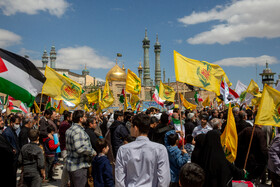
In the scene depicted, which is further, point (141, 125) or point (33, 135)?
point (33, 135)

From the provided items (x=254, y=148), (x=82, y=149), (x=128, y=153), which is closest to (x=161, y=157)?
(x=128, y=153)

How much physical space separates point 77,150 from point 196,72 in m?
2.55

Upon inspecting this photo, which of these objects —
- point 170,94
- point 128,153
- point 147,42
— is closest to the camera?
point 128,153

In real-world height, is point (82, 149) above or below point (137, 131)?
below

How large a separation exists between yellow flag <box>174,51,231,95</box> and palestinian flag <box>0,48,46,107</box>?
2.40 m

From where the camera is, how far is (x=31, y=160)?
14.9 feet

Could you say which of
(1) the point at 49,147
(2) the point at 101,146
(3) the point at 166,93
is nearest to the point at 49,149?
(1) the point at 49,147

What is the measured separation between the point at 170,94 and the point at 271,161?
9.29 metres

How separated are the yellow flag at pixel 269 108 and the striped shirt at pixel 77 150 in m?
2.85

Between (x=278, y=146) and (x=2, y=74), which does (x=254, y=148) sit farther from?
(x=2, y=74)

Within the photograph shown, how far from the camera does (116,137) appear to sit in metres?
5.76

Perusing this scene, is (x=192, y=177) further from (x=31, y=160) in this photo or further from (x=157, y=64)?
(x=157, y=64)

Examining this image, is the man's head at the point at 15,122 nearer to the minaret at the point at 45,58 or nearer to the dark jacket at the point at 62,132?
the dark jacket at the point at 62,132

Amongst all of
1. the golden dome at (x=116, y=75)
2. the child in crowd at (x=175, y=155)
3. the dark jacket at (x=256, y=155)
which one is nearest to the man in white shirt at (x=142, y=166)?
the child in crowd at (x=175, y=155)
